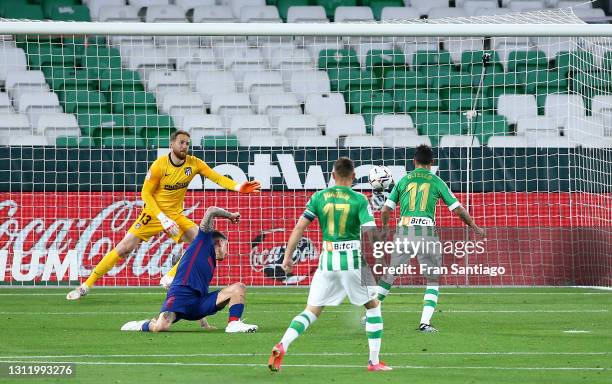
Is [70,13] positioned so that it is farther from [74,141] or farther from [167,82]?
[74,141]

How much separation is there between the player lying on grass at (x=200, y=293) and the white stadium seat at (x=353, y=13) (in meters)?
14.9

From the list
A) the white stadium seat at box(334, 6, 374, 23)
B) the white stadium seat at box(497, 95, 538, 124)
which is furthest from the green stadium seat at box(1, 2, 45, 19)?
the white stadium seat at box(497, 95, 538, 124)

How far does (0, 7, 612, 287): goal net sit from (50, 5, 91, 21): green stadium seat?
261cm

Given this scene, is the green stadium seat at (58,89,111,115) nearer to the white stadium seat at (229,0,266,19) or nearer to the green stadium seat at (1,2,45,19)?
the green stadium seat at (1,2,45,19)

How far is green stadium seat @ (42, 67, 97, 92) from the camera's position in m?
22.5

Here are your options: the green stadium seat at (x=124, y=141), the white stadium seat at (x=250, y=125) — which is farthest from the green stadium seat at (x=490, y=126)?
the green stadium seat at (x=124, y=141)

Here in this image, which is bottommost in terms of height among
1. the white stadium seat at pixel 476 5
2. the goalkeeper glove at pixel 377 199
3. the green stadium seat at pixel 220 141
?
the goalkeeper glove at pixel 377 199

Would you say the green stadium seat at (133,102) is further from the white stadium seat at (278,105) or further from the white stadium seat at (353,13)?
the white stadium seat at (353,13)

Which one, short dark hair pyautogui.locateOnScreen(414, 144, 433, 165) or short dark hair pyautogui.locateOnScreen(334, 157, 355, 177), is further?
short dark hair pyautogui.locateOnScreen(414, 144, 433, 165)

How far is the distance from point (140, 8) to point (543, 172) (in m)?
10.2

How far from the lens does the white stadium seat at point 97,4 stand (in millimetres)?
26914

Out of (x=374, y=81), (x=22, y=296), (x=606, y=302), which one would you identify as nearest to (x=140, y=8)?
(x=374, y=81)

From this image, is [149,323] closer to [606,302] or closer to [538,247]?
[606,302]

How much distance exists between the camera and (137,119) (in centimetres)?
2225
